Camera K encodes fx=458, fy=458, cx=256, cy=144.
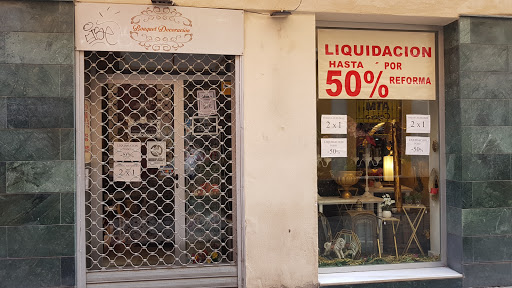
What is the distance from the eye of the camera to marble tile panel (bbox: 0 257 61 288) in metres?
4.53

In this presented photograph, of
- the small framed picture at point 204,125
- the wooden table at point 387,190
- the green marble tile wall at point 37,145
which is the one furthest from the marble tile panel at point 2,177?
the wooden table at point 387,190

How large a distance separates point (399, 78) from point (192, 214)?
3029mm

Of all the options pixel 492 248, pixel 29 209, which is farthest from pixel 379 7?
pixel 29 209

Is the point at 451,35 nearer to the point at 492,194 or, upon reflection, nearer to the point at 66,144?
the point at 492,194

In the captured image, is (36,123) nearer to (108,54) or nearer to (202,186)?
(108,54)

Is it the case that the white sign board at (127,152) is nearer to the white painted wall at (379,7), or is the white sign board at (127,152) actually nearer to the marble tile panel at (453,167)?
the white painted wall at (379,7)

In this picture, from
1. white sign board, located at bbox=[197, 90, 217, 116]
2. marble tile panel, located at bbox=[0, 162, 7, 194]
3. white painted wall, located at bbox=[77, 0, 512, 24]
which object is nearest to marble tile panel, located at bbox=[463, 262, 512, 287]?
white painted wall, located at bbox=[77, 0, 512, 24]

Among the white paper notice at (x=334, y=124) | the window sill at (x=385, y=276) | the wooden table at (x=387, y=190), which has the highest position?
the white paper notice at (x=334, y=124)

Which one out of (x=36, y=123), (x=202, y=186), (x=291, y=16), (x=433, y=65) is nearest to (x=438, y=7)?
(x=433, y=65)

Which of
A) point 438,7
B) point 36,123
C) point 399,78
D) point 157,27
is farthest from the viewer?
point 399,78

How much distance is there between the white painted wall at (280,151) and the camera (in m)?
5.03

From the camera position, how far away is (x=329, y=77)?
5.50m

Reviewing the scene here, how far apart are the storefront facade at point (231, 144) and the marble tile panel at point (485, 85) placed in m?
0.02

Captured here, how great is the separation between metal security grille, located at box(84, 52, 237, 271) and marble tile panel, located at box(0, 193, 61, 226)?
51 cm
